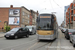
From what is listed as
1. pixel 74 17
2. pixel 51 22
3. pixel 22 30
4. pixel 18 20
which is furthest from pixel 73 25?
pixel 51 22

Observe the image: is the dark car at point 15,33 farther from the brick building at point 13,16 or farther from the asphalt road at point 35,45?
the brick building at point 13,16

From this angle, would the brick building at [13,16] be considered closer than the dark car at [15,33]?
No

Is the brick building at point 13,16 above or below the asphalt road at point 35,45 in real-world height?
above

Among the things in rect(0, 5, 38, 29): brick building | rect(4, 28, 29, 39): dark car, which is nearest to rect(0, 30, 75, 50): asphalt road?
rect(4, 28, 29, 39): dark car

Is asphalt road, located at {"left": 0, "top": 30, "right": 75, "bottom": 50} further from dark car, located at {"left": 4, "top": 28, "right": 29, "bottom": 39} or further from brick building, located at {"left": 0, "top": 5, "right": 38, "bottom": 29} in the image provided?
brick building, located at {"left": 0, "top": 5, "right": 38, "bottom": 29}

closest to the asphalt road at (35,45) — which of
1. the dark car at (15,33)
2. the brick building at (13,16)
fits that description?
the dark car at (15,33)

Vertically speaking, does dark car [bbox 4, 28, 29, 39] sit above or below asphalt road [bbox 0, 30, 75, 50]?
above

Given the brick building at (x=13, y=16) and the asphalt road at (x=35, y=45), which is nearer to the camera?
the asphalt road at (x=35, y=45)

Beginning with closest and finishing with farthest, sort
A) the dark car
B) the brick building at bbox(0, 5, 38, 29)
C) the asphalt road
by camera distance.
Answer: the asphalt road, the dark car, the brick building at bbox(0, 5, 38, 29)

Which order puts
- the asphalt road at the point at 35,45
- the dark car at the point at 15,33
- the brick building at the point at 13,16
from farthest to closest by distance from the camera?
the brick building at the point at 13,16, the dark car at the point at 15,33, the asphalt road at the point at 35,45

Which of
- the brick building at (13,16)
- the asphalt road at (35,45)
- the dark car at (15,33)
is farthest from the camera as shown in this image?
the brick building at (13,16)

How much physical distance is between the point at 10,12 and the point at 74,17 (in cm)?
3036

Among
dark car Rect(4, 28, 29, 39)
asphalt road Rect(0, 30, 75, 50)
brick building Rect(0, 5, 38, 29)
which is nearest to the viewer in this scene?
asphalt road Rect(0, 30, 75, 50)

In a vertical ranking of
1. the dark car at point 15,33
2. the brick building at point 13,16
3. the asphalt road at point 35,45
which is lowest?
the asphalt road at point 35,45
